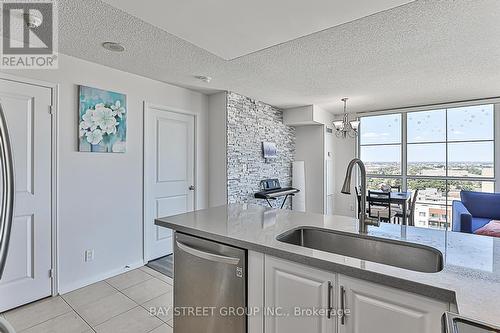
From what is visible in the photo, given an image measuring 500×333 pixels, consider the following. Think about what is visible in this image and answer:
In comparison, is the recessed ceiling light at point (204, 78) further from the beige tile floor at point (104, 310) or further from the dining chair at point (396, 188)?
the dining chair at point (396, 188)

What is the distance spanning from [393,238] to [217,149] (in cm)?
312

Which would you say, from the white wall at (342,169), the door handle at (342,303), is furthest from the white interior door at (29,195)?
the white wall at (342,169)

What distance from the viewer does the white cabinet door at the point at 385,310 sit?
90 cm

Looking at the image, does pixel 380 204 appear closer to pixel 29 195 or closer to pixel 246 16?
pixel 246 16

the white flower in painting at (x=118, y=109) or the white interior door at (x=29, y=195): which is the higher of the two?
the white flower in painting at (x=118, y=109)

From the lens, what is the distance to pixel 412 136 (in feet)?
17.6

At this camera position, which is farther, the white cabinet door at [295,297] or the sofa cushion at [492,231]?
the sofa cushion at [492,231]

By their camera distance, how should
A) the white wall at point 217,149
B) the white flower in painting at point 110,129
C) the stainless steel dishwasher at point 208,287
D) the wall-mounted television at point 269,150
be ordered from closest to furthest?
the stainless steel dishwasher at point 208,287 → the white flower in painting at point 110,129 → the white wall at point 217,149 → the wall-mounted television at point 269,150

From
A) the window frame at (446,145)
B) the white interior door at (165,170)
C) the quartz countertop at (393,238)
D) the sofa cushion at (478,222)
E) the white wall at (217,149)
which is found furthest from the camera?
the window frame at (446,145)

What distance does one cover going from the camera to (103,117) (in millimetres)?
2992

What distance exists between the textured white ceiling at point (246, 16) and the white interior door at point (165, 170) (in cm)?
184

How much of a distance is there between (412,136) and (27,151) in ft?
20.3

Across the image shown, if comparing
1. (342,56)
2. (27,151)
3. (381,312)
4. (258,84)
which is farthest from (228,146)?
(381,312)

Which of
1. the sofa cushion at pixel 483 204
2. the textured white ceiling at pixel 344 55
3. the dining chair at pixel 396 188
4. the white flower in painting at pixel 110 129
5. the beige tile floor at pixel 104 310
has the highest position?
the textured white ceiling at pixel 344 55
